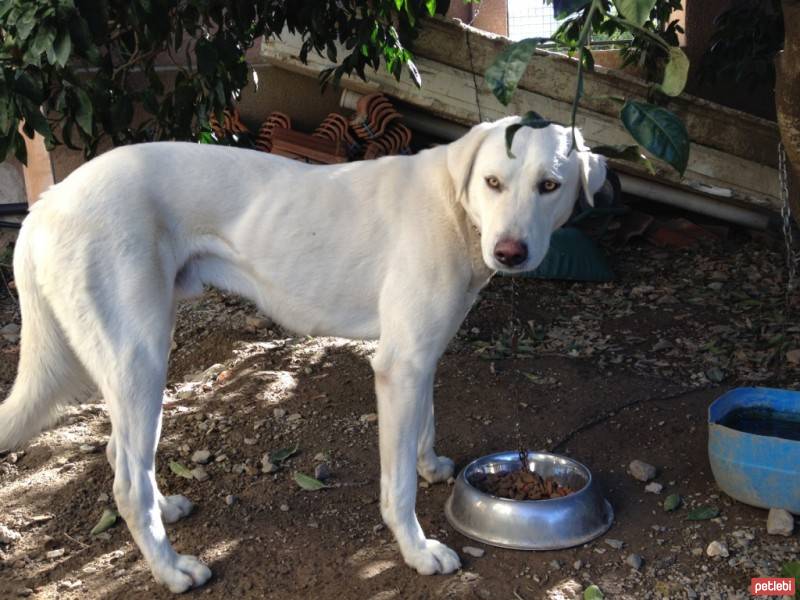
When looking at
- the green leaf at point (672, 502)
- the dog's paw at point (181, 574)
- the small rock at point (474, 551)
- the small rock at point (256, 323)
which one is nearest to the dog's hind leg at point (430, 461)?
the small rock at point (474, 551)

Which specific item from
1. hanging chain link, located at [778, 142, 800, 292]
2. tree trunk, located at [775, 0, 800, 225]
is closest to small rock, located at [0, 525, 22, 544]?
tree trunk, located at [775, 0, 800, 225]

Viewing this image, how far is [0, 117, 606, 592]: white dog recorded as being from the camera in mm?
2557

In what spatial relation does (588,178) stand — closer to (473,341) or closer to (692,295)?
(473,341)

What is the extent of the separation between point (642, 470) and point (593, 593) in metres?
0.79

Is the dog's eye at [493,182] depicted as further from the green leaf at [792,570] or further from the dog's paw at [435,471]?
the green leaf at [792,570]

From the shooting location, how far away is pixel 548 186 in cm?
256

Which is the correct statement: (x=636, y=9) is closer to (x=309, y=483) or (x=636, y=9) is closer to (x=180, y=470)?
(x=309, y=483)

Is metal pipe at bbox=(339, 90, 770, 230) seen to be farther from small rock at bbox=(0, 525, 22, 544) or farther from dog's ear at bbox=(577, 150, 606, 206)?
small rock at bbox=(0, 525, 22, 544)

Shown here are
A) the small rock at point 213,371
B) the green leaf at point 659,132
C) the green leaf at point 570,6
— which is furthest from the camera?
the small rock at point 213,371

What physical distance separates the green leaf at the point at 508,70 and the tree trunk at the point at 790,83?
1.78 m

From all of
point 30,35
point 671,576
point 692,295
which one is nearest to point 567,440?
point 671,576

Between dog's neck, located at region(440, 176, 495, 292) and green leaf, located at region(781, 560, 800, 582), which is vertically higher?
dog's neck, located at region(440, 176, 495, 292)

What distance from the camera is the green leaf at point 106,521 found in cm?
304

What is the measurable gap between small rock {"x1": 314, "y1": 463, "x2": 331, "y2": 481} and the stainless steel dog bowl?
58 centimetres
